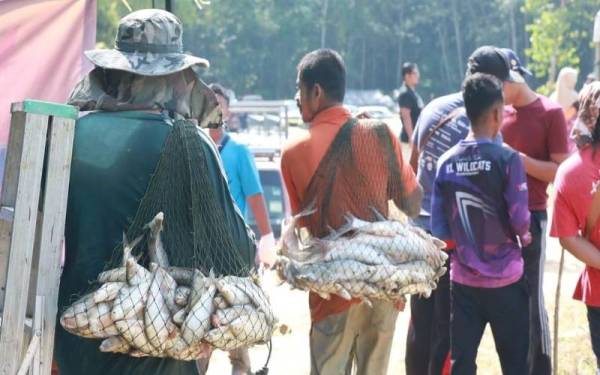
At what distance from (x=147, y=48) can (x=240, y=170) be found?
351 cm

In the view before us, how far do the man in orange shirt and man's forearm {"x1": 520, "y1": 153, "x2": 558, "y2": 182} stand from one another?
1051mm

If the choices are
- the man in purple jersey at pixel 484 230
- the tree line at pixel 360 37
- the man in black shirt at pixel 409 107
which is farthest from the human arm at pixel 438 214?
the tree line at pixel 360 37

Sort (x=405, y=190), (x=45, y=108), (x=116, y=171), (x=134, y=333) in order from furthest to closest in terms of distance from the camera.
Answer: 1. (x=405, y=190)
2. (x=116, y=171)
3. (x=45, y=108)
4. (x=134, y=333)

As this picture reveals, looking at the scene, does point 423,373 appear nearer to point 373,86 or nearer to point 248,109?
point 248,109

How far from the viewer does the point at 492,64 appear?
649 cm

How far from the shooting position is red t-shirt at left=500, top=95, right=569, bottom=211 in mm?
6562

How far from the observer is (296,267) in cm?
526

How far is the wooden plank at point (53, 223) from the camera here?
142 inches

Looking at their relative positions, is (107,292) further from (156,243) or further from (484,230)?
(484,230)

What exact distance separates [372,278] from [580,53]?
241ft

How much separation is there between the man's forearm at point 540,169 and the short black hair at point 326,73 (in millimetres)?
1323

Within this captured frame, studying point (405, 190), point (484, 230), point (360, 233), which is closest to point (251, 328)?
point (360, 233)

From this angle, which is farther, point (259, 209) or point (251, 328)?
point (259, 209)

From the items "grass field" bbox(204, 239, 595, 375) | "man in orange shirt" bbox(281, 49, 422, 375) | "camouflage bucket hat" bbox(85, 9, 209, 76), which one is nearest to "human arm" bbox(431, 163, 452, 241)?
"man in orange shirt" bbox(281, 49, 422, 375)
